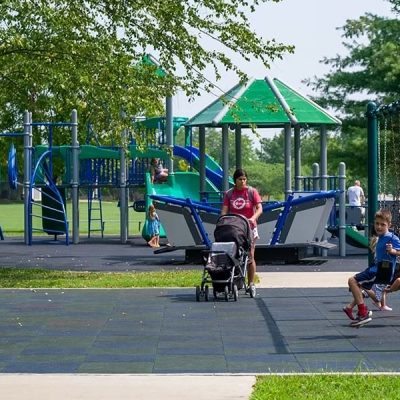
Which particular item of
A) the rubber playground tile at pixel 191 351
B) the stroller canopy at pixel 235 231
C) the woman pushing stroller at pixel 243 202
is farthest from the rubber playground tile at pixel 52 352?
the woman pushing stroller at pixel 243 202

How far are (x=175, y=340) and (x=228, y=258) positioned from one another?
12.8 ft

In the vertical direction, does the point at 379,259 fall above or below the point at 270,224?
above

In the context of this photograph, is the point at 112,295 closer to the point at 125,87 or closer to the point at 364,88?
the point at 125,87

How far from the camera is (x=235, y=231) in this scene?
15.3m

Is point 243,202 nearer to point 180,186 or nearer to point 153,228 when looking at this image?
point 153,228

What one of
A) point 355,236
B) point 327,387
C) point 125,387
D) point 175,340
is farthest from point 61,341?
point 355,236

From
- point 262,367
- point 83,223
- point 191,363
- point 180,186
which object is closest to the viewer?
point 262,367

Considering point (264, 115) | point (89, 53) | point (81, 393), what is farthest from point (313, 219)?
point (81, 393)

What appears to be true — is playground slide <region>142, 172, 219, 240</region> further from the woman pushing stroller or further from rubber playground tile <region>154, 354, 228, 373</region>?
rubber playground tile <region>154, 354, 228, 373</region>

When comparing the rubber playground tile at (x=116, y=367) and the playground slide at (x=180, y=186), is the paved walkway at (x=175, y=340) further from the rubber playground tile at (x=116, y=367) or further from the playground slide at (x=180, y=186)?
the playground slide at (x=180, y=186)

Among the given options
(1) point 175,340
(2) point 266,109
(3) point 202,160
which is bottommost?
(1) point 175,340

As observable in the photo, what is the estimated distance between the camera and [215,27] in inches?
765

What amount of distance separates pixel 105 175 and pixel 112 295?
58.6 ft

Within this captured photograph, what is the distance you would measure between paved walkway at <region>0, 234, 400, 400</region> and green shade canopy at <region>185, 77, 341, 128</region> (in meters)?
7.53
